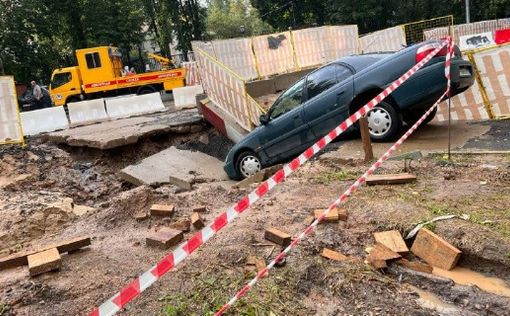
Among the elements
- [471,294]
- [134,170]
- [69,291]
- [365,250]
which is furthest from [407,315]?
[134,170]

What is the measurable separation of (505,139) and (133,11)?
128 ft

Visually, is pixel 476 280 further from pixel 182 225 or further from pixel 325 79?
pixel 325 79

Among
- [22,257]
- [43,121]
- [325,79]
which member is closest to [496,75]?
[325,79]

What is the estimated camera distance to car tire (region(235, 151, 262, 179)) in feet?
25.9

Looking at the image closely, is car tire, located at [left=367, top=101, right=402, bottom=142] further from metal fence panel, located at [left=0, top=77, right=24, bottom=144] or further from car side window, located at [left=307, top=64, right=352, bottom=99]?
metal fence panel, located at [left=0, top=77, right=24, bottom=144]

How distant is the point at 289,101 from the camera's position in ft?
24.5

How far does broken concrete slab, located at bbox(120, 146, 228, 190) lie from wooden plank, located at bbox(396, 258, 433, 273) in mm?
4946

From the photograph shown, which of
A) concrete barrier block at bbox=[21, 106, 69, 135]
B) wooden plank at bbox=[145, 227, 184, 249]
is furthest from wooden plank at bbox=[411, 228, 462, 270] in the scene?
concrete barrier block at bbox=[21, 106, 69, 135]

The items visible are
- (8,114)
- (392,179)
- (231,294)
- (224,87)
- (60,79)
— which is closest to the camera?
(231,294)

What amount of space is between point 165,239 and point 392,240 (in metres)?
2.02

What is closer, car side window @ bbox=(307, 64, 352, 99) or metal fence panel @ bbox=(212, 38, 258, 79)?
car side window @ bbox=(307, 64, 352, 99)

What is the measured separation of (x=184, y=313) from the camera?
2875 mm

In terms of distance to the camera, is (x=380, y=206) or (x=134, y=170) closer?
(x=380, y=206)

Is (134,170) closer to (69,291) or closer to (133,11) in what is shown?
(69,291)
